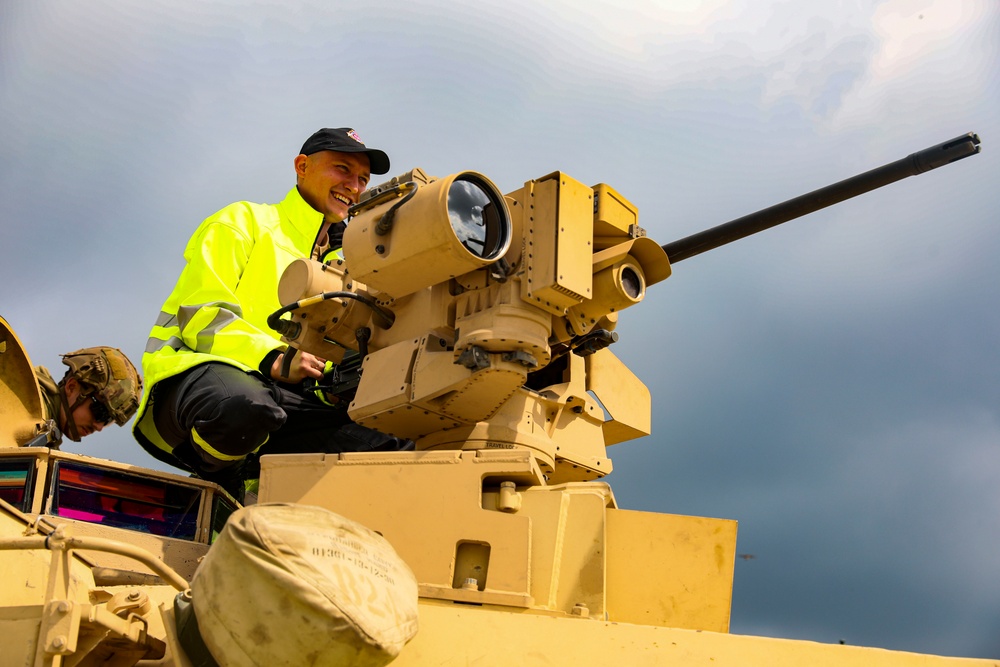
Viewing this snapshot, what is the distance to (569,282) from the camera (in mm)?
5980

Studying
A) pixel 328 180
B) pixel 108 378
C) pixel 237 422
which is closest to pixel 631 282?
pixel 237 422

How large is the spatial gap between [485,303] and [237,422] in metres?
1.64

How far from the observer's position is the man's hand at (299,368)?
23.2 feet

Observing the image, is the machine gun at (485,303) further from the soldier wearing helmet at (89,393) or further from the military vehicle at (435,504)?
the soldier wearing helmet at (89,393)

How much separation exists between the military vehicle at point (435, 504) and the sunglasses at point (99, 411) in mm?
1587

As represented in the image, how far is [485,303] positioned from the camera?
6152mm

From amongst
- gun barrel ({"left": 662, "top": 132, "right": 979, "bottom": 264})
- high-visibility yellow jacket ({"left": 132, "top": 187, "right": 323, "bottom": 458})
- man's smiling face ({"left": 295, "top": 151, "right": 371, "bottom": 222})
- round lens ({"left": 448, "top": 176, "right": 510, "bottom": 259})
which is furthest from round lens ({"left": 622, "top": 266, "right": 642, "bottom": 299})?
man's smiling face ({"left": 295, "top": 151, "right": 371, "bottom": 222})

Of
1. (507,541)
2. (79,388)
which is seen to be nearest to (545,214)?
(507,541)

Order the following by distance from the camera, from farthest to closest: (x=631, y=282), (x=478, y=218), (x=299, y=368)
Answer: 1. (x=299, y=368)
2. (x=631, y=282)
3. (x=478, y=218)

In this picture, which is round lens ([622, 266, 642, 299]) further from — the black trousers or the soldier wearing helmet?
the soldier wearing helmet

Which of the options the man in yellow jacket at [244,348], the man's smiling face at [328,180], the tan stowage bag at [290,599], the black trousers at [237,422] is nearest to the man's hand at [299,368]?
the man in yellow jacket at [244,348]

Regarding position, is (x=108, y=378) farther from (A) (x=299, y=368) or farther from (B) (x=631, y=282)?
(B) (x=631, y=282)

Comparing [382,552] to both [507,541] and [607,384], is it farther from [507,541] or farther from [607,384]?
[607,384]

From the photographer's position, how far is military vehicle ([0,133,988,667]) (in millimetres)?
3859
